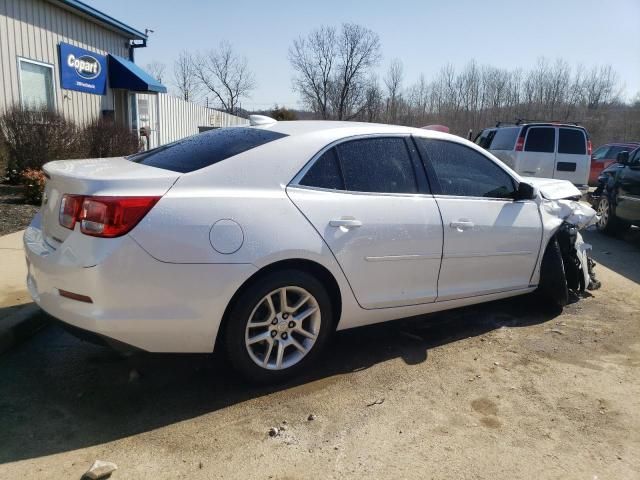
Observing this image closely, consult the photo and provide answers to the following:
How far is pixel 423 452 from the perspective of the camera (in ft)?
9.06

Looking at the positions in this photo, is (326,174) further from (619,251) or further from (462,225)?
(619,251)

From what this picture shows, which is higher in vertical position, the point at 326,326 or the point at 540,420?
the point at 326,326

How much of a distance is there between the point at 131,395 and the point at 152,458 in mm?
688

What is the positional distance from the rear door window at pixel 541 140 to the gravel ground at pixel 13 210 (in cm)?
987

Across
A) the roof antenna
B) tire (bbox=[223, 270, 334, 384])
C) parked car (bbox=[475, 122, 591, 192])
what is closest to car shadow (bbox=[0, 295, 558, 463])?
tire (bbox=[223, 270, 334, 384])

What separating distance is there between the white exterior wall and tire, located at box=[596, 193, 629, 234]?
39.4 ft

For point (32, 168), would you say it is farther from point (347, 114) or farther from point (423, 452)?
point (347, 114)

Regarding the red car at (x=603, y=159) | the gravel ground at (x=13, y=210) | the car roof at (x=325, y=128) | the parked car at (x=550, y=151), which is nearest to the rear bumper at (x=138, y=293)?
the car roof at (x=325, y=128)

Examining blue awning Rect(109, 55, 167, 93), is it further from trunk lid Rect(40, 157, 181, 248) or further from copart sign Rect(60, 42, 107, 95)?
trunk lid Rect(40, 157, 181, 248)

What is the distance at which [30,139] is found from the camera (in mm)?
9000

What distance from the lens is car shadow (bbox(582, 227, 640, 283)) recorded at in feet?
22.6

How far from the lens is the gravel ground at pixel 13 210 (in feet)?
22.8

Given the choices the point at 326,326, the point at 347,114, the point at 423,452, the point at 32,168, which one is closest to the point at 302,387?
the point at 326,326

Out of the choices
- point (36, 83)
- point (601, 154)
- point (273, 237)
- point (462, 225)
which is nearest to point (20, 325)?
point (273, 237)
